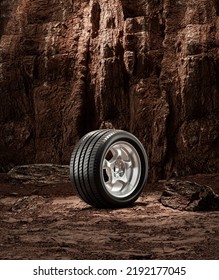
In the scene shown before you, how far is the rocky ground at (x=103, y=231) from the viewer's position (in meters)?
5.18

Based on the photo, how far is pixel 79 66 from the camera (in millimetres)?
13211

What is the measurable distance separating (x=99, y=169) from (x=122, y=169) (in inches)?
22.0

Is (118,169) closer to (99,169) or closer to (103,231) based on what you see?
(99,169)

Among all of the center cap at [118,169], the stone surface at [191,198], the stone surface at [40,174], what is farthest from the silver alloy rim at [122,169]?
the stone surface at [40,174]

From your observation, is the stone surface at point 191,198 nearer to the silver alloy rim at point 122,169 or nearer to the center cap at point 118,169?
the silver alloy rim at point 122,169

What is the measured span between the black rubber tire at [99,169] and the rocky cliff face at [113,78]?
12.0 feet

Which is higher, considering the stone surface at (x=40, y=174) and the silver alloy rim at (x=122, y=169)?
the silver alloy rim at (x=122, y=169)

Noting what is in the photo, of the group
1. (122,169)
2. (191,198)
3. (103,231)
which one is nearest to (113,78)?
(122,169)

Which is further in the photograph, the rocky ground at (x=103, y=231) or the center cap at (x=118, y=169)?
the center cap at (x=118, y=169)

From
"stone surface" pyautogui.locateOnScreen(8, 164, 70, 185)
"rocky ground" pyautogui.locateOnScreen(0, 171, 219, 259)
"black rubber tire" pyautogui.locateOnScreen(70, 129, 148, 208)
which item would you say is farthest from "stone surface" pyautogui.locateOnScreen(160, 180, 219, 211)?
"stone surface" pyautogui.locateOnScreen(8, 164, 70, 185)

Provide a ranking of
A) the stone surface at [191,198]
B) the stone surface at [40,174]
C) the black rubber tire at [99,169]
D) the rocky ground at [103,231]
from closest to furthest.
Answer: the rocky ground at [103,231] → the black rubber tire at [99,169] → the stone surface at [191,198] → the stone surface at [40,174]

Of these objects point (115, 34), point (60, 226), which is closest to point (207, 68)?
point (115, 34)

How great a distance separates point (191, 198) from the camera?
804cm

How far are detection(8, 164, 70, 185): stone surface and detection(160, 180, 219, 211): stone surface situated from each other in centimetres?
393
